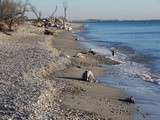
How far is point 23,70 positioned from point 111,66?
31.5 ft

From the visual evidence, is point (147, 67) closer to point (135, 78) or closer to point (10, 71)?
point (135, 78)

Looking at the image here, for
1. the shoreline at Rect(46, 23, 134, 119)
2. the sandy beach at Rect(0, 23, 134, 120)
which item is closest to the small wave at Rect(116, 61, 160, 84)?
the sandy beach at Rect(0, 23, 134, 120)

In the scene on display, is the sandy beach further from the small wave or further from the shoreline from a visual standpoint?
the small wave

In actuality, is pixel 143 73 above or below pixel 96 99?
below

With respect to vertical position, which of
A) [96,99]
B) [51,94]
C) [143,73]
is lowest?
[143,73]

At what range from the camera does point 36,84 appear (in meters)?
16.0

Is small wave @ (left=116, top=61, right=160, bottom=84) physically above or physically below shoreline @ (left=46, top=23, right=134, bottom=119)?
below

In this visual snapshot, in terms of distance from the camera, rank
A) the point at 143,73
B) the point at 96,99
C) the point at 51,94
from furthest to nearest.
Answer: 1. the point at 143,73
2. the point at 96,99
3. the point at 51,94

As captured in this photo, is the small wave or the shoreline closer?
the shoreline

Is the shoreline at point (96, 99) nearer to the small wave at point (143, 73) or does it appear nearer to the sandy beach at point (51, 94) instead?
the sandy beach at point (51, 94)

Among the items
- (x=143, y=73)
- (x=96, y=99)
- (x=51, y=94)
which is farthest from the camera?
(x=143, y=73)

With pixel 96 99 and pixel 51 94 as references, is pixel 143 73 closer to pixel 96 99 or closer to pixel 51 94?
pixel 96 99

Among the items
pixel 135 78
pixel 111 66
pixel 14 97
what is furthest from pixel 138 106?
pixel 111 66

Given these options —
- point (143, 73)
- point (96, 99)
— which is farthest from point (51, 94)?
point (143, 73)
